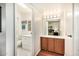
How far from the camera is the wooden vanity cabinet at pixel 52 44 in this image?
159 cm

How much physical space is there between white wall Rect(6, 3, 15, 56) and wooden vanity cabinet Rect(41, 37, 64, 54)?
658 millimetres

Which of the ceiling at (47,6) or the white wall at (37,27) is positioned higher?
the ceiling at (47,6)

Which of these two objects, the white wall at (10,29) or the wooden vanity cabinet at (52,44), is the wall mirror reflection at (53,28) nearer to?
the wooden vanity cabinet at (52,44)

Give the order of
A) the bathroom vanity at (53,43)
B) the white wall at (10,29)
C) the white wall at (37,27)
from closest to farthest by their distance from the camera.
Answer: the white wall at (10,29)
the white wall at (37,27)
the bathroom vanity at (53,43)

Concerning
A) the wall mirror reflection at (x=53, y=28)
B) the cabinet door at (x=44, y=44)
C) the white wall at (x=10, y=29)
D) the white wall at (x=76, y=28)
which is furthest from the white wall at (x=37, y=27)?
the white wall at (x=76, y=28)

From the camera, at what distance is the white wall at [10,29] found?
1.05 m

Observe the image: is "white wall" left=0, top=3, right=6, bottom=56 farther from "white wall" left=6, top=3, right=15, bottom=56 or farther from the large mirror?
the large mirror

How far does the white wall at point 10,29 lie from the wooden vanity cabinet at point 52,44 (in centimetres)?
66

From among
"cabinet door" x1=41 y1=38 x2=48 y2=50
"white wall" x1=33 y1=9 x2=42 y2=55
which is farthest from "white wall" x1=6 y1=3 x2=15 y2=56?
"cabinet door" x1=41 y1=38 x2=48 y2=50

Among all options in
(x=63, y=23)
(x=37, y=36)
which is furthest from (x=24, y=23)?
(x=63, y=23)

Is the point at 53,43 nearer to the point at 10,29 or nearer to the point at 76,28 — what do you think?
the point at 76,28

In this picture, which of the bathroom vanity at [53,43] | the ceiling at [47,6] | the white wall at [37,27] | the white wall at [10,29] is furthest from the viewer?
the bathroom vanity at [53,43]

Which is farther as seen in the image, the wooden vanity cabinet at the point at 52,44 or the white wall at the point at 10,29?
the wooden vanity cabinet at the point at 52,44

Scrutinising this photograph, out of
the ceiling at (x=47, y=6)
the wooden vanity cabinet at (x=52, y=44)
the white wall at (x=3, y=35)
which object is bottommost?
the wooden vanity cabinet at (x=52, y=44)
